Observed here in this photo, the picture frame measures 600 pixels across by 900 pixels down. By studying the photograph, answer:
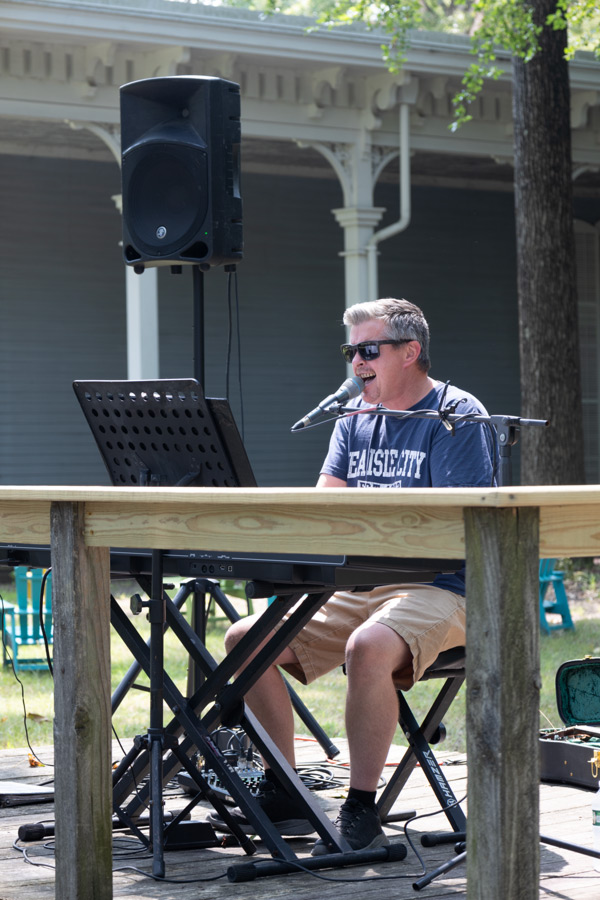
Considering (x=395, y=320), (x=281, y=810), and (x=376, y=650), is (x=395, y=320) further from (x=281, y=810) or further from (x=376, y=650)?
(x=281, y=810)

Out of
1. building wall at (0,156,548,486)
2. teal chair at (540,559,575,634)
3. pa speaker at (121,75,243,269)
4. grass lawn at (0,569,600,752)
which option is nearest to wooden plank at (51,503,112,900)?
pa speaker at (121,75,243,269)

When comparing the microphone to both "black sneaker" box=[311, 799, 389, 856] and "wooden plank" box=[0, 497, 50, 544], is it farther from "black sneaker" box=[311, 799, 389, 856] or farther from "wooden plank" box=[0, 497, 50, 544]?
"black sneaker" box=[311, 799, 389, 856]

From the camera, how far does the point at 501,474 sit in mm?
3320

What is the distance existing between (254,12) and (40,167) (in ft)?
8.64

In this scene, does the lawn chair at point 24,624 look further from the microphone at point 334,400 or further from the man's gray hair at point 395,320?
the microphone at point 334,400

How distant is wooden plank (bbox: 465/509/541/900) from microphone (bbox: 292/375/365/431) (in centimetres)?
117

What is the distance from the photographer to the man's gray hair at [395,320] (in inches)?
154

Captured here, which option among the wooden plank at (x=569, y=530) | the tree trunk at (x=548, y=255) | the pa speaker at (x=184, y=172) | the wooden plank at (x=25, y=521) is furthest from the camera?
the tree trunk at (x=548, y=255)

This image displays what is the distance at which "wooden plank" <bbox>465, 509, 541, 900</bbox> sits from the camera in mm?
2182

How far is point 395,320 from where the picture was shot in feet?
12.9

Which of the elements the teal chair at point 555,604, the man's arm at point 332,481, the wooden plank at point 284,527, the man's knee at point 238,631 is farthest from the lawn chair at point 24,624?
the wooden plank at point 284,527

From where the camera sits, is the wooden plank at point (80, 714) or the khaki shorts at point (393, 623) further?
the khaki shorts at point (393, 623)

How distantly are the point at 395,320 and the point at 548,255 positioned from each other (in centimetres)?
592

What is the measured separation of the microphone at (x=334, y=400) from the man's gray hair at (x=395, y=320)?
0.21 m
